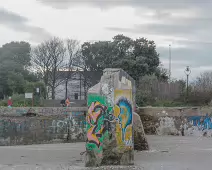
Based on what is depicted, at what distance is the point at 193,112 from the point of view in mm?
18328

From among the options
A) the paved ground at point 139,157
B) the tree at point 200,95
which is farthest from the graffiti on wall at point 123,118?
the tree at point 200,95

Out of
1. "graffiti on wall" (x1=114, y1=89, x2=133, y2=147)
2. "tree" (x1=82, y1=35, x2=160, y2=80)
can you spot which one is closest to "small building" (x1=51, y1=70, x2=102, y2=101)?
"tree" (x1=82, y1=35, x2=160, y2=80)

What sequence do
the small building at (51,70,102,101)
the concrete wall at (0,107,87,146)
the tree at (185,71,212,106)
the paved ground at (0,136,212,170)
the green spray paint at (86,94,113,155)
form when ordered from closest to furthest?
the green spray paint at (86,94,113,155) → the paved ground at (0,136,212,170) → the concrete wall at (0,107,87,146) → the tree at (185,71,212,106) → the small building at (51,70,102,101)

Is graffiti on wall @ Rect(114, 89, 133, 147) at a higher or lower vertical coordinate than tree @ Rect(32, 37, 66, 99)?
lower

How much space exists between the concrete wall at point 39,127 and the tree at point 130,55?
105ft

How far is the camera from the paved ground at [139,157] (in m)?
10.2

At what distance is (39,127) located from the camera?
52.6 feet

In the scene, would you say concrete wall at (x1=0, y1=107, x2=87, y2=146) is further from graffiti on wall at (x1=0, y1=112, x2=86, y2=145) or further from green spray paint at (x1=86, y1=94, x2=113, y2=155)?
green spray paint at (x1=86, y1=94, x2=113, y2=155)

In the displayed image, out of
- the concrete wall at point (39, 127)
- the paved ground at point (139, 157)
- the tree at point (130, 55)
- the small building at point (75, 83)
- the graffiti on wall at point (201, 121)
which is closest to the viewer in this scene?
the paved ground at point (139, 157)

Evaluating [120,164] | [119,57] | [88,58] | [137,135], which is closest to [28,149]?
[137,135]

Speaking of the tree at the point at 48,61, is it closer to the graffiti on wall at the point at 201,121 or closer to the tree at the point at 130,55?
the tree at the point at 130,55

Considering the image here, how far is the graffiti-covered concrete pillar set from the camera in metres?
10.1

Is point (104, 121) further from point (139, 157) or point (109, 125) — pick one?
point (139, 157)

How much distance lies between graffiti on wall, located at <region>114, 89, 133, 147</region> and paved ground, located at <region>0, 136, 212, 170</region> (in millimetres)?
815
